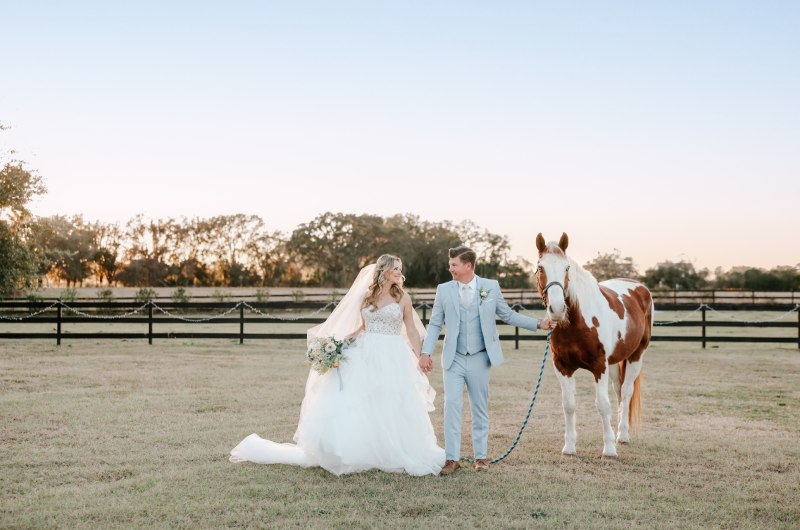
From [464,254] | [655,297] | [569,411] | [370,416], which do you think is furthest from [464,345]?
[655,297]

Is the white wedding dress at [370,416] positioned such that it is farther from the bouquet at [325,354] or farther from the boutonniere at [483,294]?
the boutonniere at [483,294]

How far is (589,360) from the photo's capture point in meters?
6.38

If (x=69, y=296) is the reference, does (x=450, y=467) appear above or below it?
below

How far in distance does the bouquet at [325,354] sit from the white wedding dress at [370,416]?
10 centimetres

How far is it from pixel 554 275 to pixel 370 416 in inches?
77.7

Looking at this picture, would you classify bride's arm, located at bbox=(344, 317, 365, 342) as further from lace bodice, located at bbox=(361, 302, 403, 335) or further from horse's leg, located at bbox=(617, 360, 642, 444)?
horse's leg, located at bbox=(617, 360, 642, 444)

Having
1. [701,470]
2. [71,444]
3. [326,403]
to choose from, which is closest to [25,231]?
[71,444]

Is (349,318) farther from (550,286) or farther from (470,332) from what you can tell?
(550,286)

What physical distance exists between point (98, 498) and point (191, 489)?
631 millimetres

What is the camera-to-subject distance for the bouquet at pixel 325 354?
19.0 ft

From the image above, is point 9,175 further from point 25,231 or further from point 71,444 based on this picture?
point 71,444

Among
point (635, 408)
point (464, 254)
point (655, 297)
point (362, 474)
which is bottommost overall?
point (362, 474)

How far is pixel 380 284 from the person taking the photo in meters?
5.83

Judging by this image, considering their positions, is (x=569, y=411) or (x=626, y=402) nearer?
(x=569, y=411)
